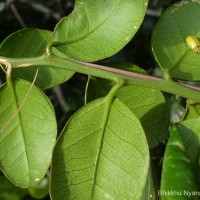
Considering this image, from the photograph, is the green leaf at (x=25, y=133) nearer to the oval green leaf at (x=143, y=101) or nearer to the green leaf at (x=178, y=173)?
the oval green leaf at (x=143, y=101)

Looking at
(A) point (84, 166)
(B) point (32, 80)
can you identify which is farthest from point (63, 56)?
(A) point (84, 166)

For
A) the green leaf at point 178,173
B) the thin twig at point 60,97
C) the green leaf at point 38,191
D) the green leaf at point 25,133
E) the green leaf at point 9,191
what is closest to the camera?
the green leaf at point 178,173

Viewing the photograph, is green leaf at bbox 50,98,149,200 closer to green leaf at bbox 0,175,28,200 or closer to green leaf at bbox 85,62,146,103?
green leaf at bbox 85,62,146,103

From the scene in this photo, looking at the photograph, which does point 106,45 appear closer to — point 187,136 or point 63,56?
point 63,56

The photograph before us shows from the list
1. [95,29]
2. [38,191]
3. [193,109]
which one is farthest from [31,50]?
[38,191]

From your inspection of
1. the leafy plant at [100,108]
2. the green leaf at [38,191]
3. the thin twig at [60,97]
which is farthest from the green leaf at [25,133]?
the thin twig at [60,97]

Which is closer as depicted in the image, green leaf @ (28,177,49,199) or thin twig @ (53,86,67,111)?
green leaf @ (28,177,49,199)

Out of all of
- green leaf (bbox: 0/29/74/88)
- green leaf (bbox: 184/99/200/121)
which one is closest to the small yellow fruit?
green leaf (bbox: 184/99/200/121)
